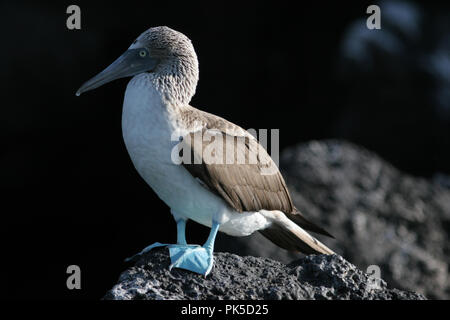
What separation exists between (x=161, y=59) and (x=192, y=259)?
1.40 metres

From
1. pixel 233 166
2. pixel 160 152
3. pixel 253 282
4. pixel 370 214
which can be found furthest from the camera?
pixel 370 214

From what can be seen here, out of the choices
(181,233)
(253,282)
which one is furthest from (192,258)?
(181,233)

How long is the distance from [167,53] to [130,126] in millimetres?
598

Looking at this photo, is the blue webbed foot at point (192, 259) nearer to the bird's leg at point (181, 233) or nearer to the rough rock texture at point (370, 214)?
the bird's leg at point (181, 233)

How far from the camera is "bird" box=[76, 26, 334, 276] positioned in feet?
14.3

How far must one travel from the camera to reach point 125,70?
15.3ft

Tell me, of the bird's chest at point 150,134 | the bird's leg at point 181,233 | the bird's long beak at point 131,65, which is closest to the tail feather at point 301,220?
the bird's leg at point 181,233

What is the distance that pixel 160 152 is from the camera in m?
4.32

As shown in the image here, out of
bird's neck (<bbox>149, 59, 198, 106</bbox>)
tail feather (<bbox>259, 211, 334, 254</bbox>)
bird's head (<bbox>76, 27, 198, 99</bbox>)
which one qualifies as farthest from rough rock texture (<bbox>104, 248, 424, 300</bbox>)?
bird's head (<bbox>76, 27, 198, 99</bbox>)

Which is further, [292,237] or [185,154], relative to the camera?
[292,237]

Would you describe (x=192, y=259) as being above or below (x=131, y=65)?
below

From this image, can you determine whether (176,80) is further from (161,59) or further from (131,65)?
(131,65)

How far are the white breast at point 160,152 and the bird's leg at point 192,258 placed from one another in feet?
0.97

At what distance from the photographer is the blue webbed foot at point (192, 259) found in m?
4.20
